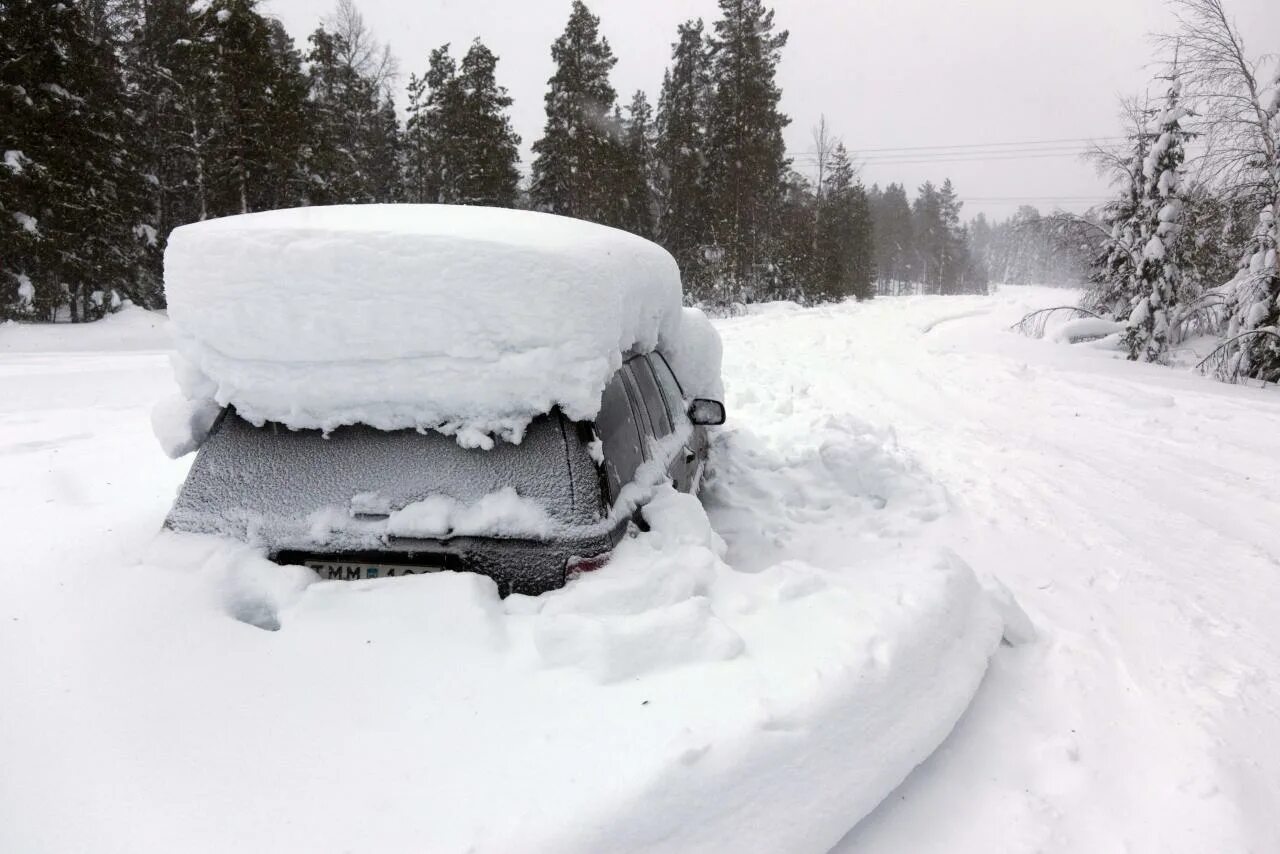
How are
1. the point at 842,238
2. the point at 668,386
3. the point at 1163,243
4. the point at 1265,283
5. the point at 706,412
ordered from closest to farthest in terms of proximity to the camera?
the point at 706,412, the point at 668,386, the point at 1265,283, the point at 1163,243, the point at 842,238

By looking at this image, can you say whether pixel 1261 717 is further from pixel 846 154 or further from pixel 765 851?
pixel 846 154

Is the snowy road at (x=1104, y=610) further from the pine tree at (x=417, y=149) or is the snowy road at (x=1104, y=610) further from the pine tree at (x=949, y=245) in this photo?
the pine tree at (x=949, y=245)

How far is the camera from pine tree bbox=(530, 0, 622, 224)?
3056 cm

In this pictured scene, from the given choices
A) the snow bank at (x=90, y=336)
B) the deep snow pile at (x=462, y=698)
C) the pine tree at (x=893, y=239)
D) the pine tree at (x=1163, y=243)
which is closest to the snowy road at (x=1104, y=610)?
the deep snow pile at (x=462, y=698)

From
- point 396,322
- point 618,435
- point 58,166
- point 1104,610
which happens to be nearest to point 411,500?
point 396,322

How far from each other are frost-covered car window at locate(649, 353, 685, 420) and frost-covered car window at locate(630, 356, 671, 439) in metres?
0.14

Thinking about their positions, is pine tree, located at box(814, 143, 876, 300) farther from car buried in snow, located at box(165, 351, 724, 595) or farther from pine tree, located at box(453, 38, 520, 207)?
car buried in snow, located at box(165, 351, 724, 595)

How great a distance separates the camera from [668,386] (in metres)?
4.45

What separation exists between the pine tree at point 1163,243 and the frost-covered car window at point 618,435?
57.7 ft

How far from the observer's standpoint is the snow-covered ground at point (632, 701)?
176 cm

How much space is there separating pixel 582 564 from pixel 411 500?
0.65 meters

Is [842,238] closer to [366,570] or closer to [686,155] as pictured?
[686,155]

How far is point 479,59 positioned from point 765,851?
1321 inches

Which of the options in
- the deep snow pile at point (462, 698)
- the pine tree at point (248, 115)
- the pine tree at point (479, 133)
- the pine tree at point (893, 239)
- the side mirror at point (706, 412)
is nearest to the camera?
the deep snow pile at point (462, 698)
